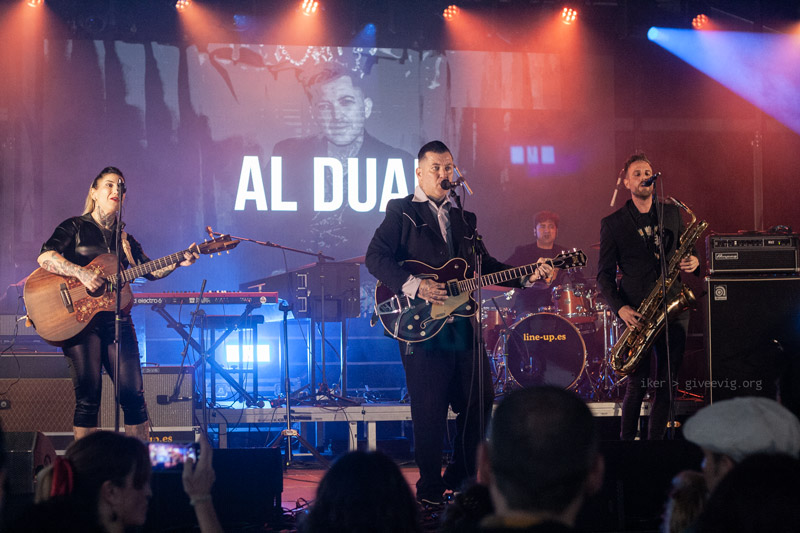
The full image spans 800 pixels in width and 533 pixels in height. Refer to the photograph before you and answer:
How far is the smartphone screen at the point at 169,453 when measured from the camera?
3773 millimetres

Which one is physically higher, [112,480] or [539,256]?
[539,256]

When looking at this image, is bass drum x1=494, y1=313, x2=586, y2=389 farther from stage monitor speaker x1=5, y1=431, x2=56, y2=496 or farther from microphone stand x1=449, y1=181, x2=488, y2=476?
stage monitor speaker x1=5, y1=431, x2=56, y2=496

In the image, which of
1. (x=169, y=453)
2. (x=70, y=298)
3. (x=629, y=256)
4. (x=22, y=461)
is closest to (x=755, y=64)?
(x=629, y=256)

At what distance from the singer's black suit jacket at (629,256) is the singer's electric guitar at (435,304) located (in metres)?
1.00

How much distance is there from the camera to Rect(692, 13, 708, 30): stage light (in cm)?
1075

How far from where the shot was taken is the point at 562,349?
26.9 ft

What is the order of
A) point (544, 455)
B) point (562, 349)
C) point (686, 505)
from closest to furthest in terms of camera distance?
point (544, 455)
point (686, 505)
point (562, 349)

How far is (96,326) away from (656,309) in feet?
13.6

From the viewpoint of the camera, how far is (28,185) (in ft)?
31.8

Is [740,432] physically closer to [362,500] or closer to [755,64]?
[362,500]

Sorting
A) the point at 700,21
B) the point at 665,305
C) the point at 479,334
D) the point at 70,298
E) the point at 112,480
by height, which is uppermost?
the point at 700,21

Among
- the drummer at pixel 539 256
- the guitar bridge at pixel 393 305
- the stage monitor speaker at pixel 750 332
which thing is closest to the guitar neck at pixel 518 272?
the guitar bridge at pixel 393 305

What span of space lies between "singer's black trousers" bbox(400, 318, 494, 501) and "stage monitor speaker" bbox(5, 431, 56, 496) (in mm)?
2241

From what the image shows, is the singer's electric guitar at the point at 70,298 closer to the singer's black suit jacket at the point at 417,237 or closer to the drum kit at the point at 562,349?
the singer's black suit jacket at the point at 417,237
